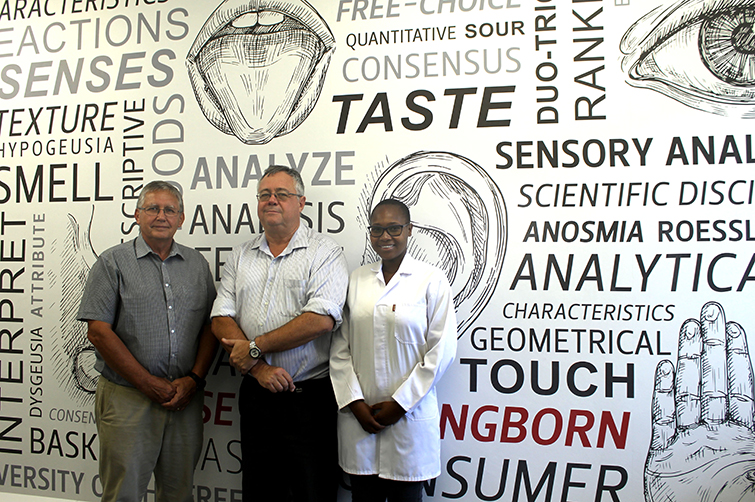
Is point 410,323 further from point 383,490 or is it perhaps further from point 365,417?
point 383,490

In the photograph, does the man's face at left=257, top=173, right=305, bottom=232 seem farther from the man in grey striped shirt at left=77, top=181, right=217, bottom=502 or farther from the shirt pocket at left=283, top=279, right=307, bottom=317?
the man in grey striped shirt at left=77, top=181, right=217, bottom=502

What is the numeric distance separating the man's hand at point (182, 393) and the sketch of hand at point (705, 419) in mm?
2208

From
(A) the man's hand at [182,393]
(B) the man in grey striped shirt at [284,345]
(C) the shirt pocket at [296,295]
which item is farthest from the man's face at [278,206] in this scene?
→ (A) the man's hand at [182,393]

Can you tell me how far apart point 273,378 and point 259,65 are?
1710 mm

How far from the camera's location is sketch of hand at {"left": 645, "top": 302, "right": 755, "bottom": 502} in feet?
6.61

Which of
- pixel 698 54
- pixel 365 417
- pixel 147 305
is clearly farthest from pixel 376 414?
pixel 698 54

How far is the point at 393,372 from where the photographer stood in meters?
1.83

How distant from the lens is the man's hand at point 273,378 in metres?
1.80

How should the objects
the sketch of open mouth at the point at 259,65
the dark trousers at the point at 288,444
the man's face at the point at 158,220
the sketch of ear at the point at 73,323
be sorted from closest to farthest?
the dark trousers at the point at 288,444, the man's face at the point at 158,220, the sketch of open mouth at the point at 259,65, the sketch of ear at the point at 73,323

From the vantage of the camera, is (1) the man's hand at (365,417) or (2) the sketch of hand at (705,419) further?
(2) the sketch of hand at (705,419)

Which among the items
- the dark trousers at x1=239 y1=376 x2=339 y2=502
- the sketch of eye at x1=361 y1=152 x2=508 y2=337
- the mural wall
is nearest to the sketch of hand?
the mural wall

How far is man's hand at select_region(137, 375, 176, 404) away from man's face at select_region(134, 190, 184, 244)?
636 mm

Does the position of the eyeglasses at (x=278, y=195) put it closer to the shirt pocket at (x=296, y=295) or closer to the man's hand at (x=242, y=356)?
the shirt pocket at (x=296, y=295)

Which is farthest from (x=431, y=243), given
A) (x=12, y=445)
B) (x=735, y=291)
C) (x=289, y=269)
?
(x=12, y=445)
